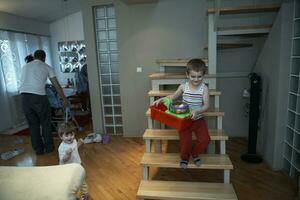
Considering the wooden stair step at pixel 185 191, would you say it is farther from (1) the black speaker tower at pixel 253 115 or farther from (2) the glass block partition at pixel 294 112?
(1) the black speaker tower at pixel 253 115

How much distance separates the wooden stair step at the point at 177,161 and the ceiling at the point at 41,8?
153 inches

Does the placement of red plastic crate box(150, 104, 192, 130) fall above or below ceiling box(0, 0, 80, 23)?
below

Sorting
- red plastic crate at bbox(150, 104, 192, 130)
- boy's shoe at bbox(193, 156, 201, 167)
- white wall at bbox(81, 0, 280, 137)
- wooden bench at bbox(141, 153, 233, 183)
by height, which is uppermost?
white wall at bbox(81, 0, 280, 137)

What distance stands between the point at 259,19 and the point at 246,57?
541 millimetres

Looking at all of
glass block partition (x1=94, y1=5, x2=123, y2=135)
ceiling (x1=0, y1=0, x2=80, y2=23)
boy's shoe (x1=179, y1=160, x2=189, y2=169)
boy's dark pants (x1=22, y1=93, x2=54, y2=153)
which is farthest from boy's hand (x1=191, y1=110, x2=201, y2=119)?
ceiling (x1=0, y1=0, x2=80, y2=23)

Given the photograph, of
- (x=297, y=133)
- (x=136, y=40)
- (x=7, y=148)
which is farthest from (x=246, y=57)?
(x=7, y=148)

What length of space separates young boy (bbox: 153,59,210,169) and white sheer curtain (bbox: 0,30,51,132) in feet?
12.9

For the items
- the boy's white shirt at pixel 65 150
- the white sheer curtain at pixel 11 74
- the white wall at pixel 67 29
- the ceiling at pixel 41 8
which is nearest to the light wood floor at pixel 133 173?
the boy's white shirt at pixel 65 150

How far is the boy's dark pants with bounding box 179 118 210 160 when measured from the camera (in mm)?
1984

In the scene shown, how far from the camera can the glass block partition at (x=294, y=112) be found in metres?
2.30

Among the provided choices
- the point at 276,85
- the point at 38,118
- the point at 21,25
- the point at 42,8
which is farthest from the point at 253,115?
the point at 21,25

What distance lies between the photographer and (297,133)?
2.30 m

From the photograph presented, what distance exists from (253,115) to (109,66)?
2368 millimetres

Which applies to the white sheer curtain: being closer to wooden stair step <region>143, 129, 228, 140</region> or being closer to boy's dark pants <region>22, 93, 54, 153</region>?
boy's dark pants <region>22, 93, 54, 153</region>
